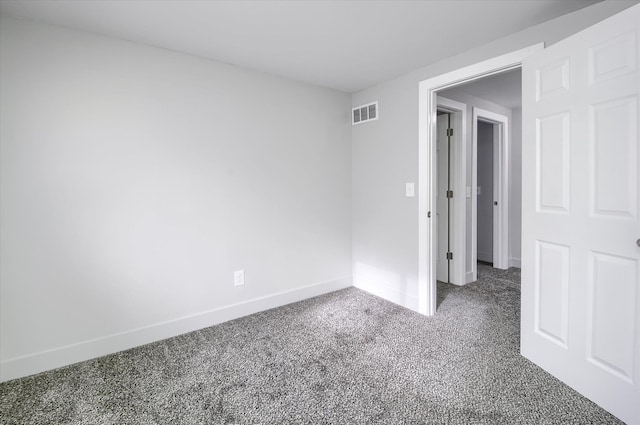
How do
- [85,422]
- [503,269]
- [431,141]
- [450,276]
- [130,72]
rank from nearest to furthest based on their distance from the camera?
[85,422] → [130,72] → [431,141] → [450,276] → [503,269]

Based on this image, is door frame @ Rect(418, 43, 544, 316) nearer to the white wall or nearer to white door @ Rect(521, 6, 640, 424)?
white door @ Rect(521, 6, 640, 424)

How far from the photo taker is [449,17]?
6.68 ft

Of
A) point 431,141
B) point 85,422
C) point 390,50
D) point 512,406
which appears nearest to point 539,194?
point 431,141

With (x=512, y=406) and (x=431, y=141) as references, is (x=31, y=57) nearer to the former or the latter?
(x=431, y=141)

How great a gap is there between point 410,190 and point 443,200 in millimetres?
1201

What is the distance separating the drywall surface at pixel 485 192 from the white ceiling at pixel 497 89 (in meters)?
0.80

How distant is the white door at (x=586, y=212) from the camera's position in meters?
1.53

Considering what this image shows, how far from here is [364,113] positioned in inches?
135

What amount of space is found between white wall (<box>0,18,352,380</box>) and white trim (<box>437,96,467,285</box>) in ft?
5.75

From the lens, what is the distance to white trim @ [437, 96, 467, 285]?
3768 mm

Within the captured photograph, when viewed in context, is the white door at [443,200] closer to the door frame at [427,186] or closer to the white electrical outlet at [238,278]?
the door frame at [427,186]

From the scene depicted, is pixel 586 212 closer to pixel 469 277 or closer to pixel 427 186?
pixel 427 186

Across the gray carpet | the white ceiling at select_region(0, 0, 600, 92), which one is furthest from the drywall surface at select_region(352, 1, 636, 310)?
the gray carpet

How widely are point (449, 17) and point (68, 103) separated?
2575mm
